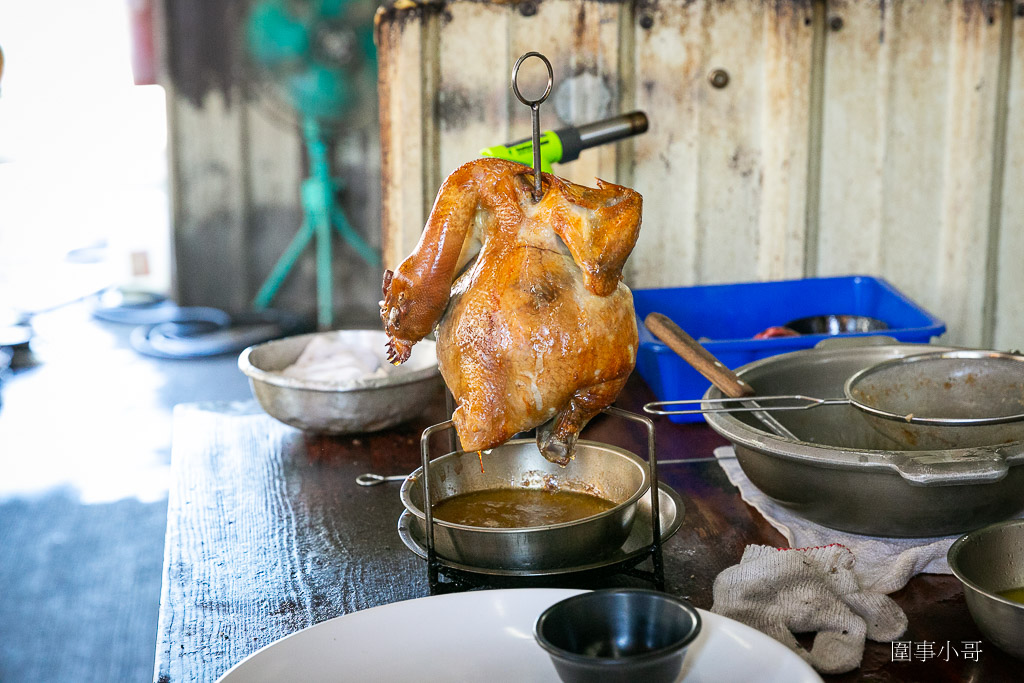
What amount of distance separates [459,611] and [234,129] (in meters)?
4.49

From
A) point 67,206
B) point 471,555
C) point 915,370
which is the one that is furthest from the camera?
point 67,206

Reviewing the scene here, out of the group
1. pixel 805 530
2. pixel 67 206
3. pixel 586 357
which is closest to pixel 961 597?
pixel 805 530

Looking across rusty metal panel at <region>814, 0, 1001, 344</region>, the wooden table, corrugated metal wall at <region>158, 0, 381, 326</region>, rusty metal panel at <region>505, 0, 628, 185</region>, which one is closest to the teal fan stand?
corrugated metal wall at <region>158, 0, 381, 326</region>

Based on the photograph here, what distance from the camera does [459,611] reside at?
112 cm

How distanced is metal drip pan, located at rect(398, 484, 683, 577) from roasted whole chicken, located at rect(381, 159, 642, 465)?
6.7 inches

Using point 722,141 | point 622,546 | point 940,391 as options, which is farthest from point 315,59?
point 622,546

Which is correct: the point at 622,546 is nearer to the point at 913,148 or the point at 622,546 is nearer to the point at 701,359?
the point at 701,359

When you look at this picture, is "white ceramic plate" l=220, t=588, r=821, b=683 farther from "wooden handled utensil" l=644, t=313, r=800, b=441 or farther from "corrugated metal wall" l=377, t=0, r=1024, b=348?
Result: "corrugated metal wall" l=377, t=0, r=1024, b=348

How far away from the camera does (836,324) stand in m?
2.39

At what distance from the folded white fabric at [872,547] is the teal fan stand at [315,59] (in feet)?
12.9

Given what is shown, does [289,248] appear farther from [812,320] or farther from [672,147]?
[812,320]

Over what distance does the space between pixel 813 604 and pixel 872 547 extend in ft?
0.83

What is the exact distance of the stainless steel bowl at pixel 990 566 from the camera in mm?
1092

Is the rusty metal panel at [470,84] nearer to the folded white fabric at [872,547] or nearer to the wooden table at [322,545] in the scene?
the wooden table at [322,545]
